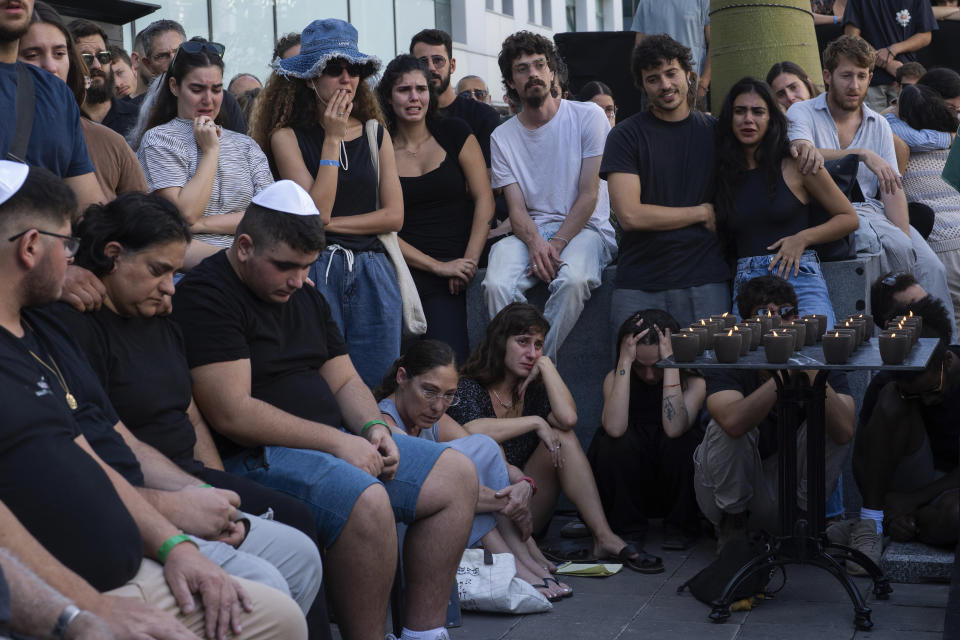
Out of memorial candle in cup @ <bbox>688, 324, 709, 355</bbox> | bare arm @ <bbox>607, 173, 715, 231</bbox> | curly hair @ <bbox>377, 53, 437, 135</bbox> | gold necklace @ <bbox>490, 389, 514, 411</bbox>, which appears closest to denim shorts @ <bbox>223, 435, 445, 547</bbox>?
memorial candle in cup @ <bbox>688, 324, 709, 355</bbox>

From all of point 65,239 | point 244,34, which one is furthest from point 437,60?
point 244,34

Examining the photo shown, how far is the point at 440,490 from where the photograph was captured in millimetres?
4129

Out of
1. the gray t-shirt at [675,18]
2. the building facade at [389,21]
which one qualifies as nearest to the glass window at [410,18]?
the building facade at [389,21]

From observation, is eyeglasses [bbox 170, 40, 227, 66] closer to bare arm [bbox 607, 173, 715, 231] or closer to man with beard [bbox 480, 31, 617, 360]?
man with beard [bbox 480, 31, 617, 360]

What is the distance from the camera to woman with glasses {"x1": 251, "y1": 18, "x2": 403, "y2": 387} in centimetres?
554

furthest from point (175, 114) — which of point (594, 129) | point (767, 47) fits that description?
point (767, 47)

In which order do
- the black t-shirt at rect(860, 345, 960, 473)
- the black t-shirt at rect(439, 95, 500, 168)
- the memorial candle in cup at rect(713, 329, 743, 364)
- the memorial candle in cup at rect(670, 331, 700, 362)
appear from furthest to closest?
the black t-shirt at rect(439, 95, 500, 168) < the black t-shirt at rect(860, 345, 960, 473) < the memorial candle in cup at rect(670, 331, 700, 362) < the memorial candle in cup at rect(713, 329, 743, 364)

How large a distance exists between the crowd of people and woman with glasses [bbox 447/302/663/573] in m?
0.02

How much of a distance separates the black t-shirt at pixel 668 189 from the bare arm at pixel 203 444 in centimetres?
274

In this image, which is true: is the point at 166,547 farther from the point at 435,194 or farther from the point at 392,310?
the point at 435,194

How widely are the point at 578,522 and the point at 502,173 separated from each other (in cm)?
186

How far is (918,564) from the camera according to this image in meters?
5.04

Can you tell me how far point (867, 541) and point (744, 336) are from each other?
1.29 m

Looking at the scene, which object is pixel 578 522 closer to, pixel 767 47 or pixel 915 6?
pixel 767 47
